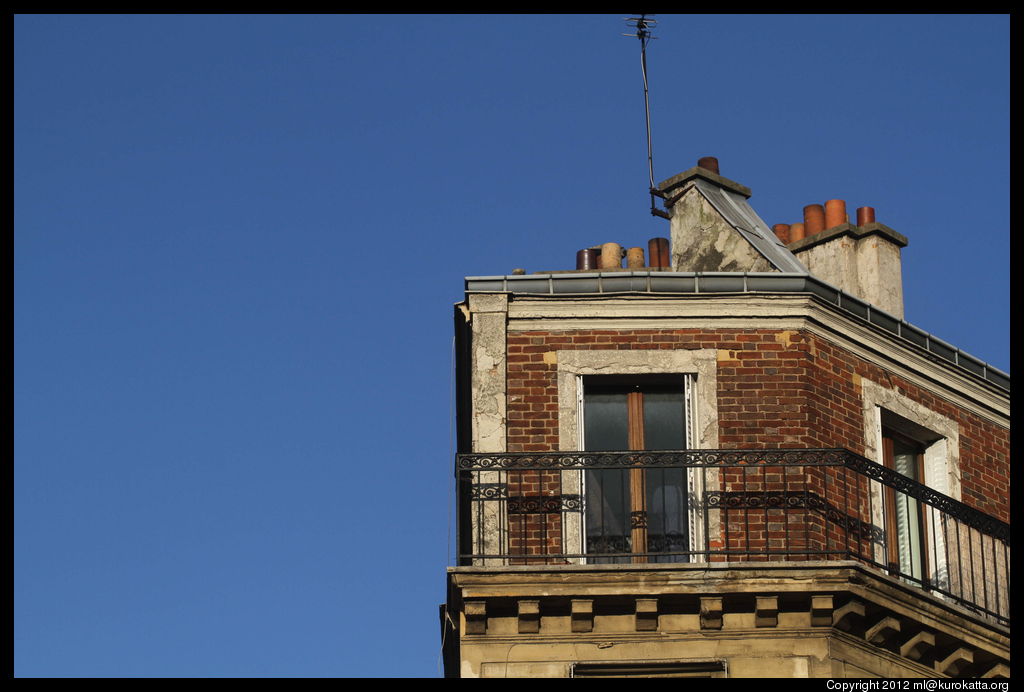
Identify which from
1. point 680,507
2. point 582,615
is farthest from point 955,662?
point 582,615

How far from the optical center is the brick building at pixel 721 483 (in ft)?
67.7

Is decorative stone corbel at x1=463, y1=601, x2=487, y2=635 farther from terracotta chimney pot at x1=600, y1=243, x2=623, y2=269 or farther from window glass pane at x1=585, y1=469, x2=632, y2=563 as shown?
terracotta chimney pot at x1=600, y1=243, x2=623, y2=269

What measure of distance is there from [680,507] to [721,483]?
0.44 m

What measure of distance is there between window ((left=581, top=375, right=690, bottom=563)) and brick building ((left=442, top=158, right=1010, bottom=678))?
20mm

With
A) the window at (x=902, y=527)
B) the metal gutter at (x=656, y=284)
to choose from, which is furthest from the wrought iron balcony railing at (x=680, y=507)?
the metal gutter at (x=656, y=284)

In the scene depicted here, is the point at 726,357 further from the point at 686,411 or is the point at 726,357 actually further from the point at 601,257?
the point at 601,257

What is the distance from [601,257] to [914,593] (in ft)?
18.2

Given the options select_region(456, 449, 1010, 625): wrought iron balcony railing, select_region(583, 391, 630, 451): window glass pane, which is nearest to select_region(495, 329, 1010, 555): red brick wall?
select_region(456, 449, 1010, 625): wrought iron balcony railing

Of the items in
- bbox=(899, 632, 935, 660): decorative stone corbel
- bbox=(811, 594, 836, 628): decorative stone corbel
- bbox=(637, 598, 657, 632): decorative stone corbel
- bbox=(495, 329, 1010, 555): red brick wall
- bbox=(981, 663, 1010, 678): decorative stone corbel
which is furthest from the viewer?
bbox=(495, 329, 1010, 555): red brick wall

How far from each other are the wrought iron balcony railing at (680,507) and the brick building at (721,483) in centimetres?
2

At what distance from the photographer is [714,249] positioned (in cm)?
2400

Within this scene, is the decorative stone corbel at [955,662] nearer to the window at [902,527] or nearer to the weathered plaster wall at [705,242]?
the window at [902,527]

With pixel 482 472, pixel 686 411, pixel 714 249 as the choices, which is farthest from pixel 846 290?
pixel 482 472

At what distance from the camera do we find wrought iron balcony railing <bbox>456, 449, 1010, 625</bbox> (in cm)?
2108
